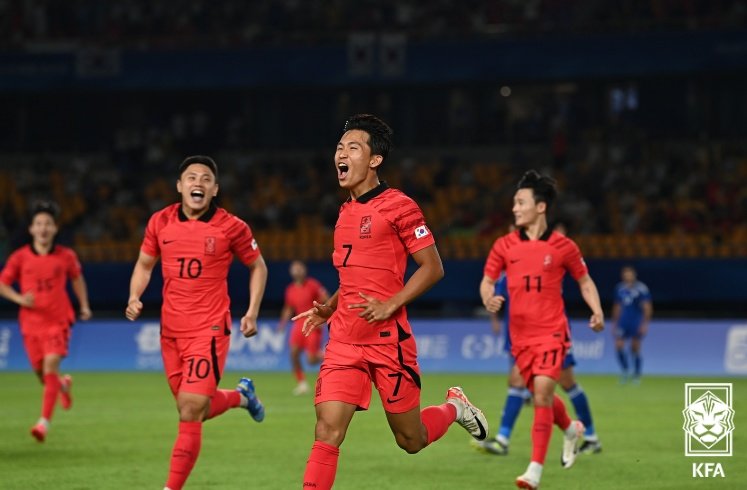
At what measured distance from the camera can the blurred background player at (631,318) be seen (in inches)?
969

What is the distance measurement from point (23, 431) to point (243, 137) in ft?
86.8

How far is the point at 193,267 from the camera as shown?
980 cm

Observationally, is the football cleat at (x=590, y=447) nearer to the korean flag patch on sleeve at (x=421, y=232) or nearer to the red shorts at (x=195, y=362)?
the red shorts at (x=195, y=362)

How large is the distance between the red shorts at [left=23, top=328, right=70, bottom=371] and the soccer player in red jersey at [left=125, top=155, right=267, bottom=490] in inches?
175

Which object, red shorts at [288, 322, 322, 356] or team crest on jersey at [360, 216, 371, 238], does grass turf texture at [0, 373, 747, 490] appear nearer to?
red shorts at [288, 322, 322, 356]

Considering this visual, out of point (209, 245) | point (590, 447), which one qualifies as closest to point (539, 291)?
point (590, 447)

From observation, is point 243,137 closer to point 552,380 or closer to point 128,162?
point 128,162

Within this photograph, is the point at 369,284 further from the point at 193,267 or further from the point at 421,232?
the point at 193,267

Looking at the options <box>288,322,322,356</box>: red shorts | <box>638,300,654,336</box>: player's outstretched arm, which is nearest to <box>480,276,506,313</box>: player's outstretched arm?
<box>288,322,322,356</box>: red shorts

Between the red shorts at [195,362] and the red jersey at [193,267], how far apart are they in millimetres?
61

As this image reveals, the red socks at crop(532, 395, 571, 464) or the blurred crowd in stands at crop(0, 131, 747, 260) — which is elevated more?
the blurred crowd in stands at crop(0, 131, 747, 260)

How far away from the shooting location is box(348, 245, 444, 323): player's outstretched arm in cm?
752

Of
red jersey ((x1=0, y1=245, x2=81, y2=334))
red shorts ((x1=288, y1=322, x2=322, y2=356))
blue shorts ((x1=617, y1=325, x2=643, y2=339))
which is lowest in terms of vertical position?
red jersey ((x1=0, y1=245, x2=81, y2=334))

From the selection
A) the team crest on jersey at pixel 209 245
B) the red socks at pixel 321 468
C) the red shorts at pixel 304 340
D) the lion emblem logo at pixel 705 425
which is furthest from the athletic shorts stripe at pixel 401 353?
the red shorts at pixel 304 340
